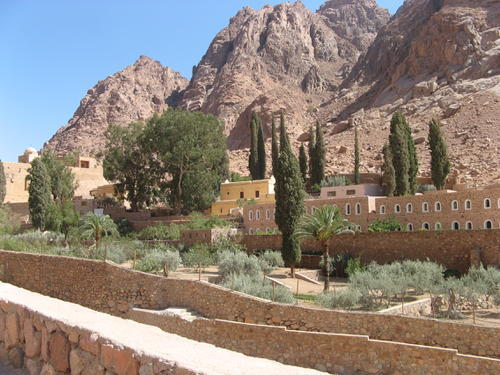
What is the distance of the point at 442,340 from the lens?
1347 cm

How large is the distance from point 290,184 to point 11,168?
126 feet

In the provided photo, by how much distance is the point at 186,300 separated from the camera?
15609mm

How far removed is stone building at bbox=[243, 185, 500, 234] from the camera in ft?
93.6

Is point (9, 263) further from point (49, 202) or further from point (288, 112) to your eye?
point (288, 112)

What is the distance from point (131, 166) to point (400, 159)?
77.0 ft

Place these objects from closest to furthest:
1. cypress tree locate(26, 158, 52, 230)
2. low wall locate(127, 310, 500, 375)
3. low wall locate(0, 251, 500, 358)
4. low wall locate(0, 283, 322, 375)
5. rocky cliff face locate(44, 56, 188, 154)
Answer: low wall locate(0, 283, 322, 375), low wall locate(127, 310, 500, 375), low wall locate(0, 251, 500, 358), cypress tree locate(26, 158, 52, 230), rocky cliff face locate(44, 56, 188, 154)

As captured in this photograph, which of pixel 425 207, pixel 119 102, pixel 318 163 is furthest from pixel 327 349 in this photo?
pixel 119 102

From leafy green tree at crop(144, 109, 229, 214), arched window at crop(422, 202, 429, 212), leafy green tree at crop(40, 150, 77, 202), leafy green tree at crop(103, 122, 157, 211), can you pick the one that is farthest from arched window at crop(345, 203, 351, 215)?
leafy green tree at crop(40, 150, 77, 202)

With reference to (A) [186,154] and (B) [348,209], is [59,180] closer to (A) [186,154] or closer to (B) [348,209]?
(A) [186,154]

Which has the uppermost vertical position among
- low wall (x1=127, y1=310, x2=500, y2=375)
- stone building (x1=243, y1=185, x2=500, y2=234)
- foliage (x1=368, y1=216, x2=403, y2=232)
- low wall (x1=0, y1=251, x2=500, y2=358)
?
stone building (x1=243, y1=185, x2=500, y2=234)

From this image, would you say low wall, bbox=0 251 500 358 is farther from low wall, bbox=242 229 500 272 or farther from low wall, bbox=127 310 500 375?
low wall, bbox=242 229 500 272

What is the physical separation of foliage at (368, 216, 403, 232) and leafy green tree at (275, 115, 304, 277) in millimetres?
6057

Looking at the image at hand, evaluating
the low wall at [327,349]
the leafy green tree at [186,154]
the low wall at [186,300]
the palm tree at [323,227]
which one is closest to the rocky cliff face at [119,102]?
the leafy green tree at [186,154]

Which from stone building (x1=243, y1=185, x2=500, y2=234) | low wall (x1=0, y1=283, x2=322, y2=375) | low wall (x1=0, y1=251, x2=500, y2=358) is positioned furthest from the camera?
stone building (x1=243, y1=185, x2=500, y2=234)
